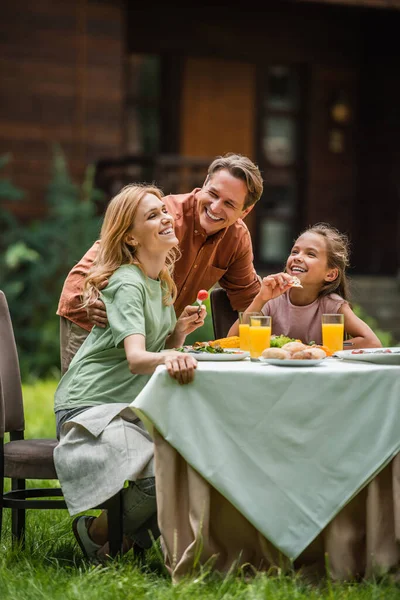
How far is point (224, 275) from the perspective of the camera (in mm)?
4613

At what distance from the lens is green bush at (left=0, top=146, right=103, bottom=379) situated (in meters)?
8.80

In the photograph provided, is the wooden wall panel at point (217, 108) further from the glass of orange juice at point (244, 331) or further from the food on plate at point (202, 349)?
the food on plate at point (202, 349)

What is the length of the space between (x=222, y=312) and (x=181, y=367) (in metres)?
1.51

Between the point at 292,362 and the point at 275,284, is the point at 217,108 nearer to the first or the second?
the point at 275,284

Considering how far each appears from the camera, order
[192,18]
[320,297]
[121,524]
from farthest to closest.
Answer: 1. [192,18]
2. [320,297]
3. [121,524]

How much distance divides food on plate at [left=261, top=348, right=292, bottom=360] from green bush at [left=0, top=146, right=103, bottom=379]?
18.4 feet

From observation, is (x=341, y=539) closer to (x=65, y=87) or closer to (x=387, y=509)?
(x=387, y=509)

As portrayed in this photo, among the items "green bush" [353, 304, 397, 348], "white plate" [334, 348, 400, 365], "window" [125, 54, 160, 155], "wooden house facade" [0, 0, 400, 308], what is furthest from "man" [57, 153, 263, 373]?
"window" [125, 54, 160, 155]

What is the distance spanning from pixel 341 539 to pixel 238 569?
331 millimetres

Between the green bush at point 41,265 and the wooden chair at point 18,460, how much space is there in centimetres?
482

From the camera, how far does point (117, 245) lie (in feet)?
12.0

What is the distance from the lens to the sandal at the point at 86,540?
355cm

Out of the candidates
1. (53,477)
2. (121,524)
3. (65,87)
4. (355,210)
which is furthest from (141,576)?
(355,210)

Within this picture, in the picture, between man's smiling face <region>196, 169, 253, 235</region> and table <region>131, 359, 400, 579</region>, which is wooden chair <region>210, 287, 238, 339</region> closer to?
man's smiling face <region>196, 169, 253, 235</region>
